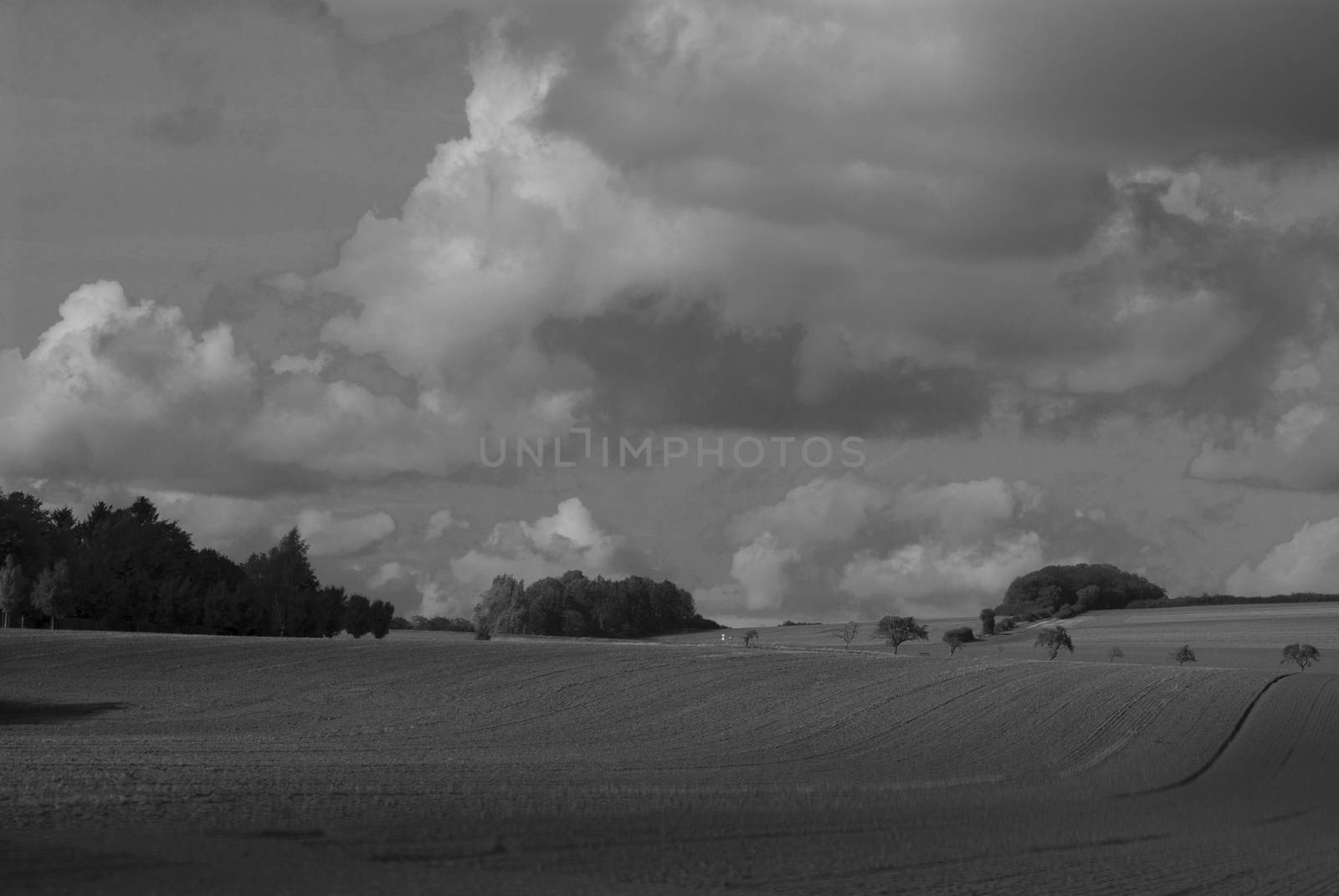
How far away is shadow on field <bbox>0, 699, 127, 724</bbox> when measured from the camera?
44216mm

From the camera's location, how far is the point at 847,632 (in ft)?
364

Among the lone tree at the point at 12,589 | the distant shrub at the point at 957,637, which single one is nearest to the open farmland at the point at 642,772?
the lone tree at the point at 12,589

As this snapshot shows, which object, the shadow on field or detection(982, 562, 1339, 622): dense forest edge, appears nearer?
the shadow on field

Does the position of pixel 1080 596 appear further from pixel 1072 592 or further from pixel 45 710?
pixel 45 710

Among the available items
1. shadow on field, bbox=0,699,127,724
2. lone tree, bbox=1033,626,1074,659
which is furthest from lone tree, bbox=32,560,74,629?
lone tree, bbox=1033,626,1074,659

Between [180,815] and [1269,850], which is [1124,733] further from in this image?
[180,815]

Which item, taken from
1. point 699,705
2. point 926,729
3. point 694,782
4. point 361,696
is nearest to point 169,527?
point 361,696

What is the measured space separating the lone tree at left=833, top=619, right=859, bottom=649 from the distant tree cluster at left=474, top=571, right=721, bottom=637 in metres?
26.9

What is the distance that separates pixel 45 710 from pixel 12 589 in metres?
44.1

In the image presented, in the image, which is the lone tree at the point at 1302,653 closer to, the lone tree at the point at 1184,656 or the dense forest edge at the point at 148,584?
the lone tree at the point at 1184,656

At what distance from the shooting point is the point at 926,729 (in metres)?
43.6

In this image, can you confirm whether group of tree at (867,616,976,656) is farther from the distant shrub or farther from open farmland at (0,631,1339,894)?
open farmland at (0,631,1339,894)

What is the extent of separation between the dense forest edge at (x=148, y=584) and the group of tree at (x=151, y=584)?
78 millimetres

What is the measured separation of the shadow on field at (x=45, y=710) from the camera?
44.2m
